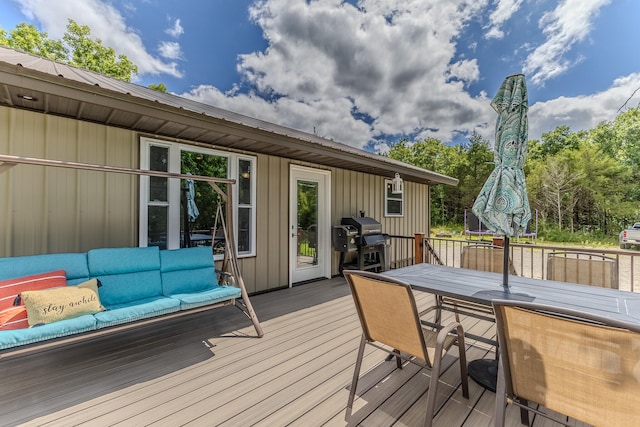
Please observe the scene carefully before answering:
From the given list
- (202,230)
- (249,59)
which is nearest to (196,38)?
(249,59)

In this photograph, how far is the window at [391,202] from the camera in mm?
7453

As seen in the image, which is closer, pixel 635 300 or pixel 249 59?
pixel 635 300

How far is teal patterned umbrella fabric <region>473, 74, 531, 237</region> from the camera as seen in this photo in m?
2.16

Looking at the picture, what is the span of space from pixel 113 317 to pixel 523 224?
341 cm

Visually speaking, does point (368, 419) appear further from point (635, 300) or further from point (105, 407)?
point (635, 300)

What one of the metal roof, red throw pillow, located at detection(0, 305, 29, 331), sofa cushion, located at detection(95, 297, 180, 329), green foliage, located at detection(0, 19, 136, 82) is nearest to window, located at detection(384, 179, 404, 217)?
the metal roof

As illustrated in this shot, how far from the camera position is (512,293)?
217 cm

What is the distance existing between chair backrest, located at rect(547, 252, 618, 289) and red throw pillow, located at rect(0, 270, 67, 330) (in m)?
4.69

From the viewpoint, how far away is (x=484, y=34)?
1123cm

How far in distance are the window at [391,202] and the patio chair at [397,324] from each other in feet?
18.5

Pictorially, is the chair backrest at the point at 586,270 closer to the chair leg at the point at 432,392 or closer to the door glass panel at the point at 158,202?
the chair leg at the point at 432,392

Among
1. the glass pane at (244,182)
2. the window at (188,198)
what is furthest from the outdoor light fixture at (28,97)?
the glass pane at (244,182)

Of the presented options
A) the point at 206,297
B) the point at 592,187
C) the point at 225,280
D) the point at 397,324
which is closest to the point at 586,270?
the point at 397,324

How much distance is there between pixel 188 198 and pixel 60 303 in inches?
79.1
